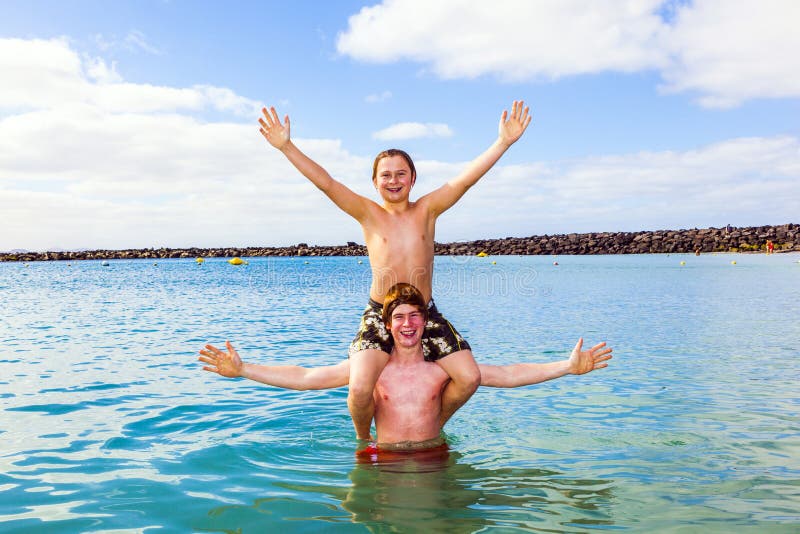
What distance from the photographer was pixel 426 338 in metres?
5.83

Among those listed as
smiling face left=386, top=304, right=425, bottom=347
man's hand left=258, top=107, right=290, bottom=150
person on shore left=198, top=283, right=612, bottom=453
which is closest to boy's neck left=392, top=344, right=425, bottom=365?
person on shore left=198, top=283, right=612, bottom=453

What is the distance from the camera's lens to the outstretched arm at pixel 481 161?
19.1 ft

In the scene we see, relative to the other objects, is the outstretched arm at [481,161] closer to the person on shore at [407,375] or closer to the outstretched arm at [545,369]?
the person on shore at [407,375]

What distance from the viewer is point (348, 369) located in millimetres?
5789

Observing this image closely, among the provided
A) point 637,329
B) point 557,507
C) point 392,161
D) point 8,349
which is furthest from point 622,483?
point 8,349

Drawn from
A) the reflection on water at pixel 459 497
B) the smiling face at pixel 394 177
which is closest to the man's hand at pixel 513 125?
the smiling face at pixel 394 177

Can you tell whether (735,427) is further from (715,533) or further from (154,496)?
(154,496)

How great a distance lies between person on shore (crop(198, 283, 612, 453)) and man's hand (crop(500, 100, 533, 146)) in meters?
1.76

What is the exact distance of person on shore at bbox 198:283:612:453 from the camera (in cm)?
557

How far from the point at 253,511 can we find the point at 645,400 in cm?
630

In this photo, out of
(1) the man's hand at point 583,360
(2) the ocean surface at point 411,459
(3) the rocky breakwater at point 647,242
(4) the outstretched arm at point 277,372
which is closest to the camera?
(2) the ocean surface at point 411,459

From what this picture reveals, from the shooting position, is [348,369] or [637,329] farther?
[637,329]

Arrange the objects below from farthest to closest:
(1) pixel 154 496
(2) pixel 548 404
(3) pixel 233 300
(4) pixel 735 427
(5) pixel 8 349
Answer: (3) pixel 233 300 → (5) pixel 8 349 → (2) pixel 548 404 → (4) pixel 735 427 → (1) pixel 154 496

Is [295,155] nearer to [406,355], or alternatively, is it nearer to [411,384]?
[406,355]
